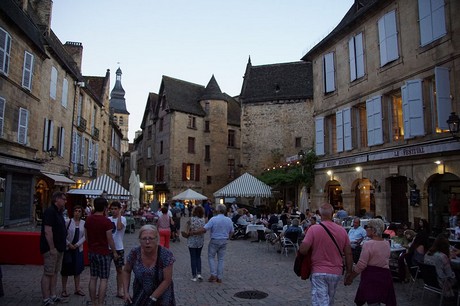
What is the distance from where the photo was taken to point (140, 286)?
311cm

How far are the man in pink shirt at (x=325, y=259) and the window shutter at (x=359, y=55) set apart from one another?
13029mm

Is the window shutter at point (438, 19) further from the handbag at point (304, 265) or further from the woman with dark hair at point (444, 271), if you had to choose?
the handbag at point (304, 265)

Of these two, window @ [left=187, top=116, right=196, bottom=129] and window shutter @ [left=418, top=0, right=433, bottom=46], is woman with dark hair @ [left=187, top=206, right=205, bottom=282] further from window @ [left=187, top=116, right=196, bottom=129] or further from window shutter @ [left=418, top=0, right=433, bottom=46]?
window @ [left=187, top=116, right=196, bottom=129]

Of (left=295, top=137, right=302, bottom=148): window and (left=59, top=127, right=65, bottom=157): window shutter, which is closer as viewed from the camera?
(left=59, top=127, right=65, bottom=157): window shutter

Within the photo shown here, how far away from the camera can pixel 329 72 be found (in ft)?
59.2

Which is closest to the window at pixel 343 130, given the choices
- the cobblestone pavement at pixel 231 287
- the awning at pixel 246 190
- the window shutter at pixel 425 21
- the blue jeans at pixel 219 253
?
the awning at pixel 246 190

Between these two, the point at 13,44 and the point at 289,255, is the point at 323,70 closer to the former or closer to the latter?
the point at 289,255

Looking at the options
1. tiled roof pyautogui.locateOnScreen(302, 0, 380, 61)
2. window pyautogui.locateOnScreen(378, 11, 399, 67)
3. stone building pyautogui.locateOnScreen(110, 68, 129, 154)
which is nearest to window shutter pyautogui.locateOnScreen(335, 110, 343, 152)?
window pyautogui.locateOnScreen(378, 11, 399, 67)

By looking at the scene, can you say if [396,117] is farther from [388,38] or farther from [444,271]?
[444,271]

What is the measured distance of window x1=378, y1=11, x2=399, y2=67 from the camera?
13.9 meters

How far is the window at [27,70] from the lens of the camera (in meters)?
15.0

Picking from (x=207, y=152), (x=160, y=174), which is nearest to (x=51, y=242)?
(x=160, y=174)

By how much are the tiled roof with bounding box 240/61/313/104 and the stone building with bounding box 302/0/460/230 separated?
11.3m

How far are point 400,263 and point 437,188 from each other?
6.95 m
